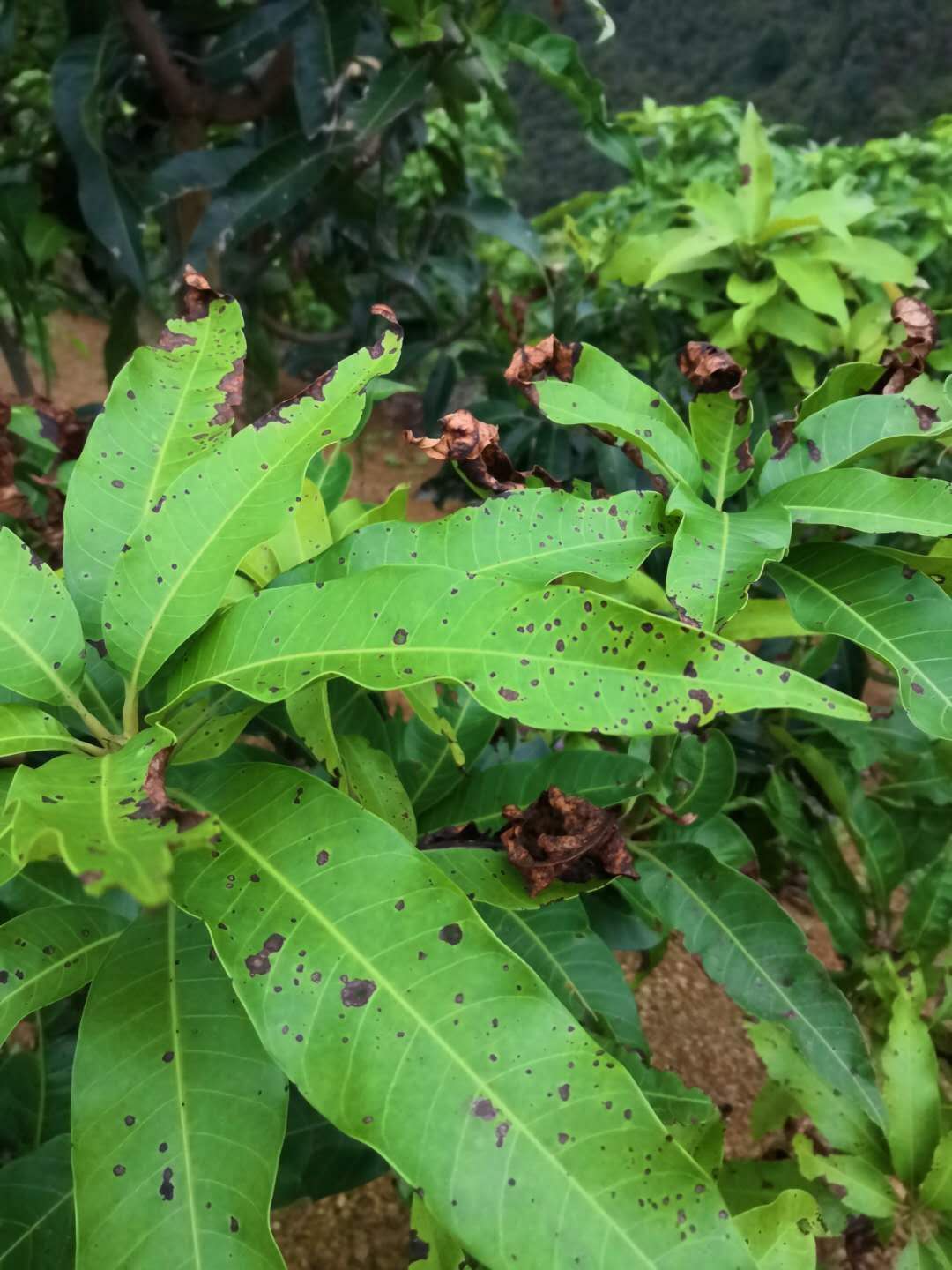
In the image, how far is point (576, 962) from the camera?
2.10 ft

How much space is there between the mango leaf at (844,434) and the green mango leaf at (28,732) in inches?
17.8

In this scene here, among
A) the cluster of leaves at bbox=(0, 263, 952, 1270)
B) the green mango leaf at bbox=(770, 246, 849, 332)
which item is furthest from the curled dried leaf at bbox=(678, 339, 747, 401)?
the green mango leaf at bbox=(770, 246, 849, 332)

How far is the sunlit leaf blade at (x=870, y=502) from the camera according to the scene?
19.6 inches

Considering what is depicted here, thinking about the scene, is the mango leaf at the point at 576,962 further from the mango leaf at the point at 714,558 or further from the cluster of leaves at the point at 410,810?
the mango leaf at the point at 714,558

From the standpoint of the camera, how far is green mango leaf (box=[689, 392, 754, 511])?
1.84 feet

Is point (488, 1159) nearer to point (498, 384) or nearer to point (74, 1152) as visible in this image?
point (74, 1152)

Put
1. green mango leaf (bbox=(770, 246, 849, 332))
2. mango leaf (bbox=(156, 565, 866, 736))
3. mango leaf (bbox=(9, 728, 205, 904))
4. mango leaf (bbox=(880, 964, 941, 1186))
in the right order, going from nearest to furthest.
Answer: mango leaf (bbox=(9, 728, 205, 904)) < mango leaf (bbox=(156, 565, 866, 736)) < mango leaf (bbox=(880, 964, 941, 1186)) < green mango leaf (bbox=(770, 246, 849, 332))

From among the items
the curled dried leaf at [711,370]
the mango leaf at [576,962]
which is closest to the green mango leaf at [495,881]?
the mango leaf at [576,962]

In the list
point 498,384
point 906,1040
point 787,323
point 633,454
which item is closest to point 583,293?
point 498,384

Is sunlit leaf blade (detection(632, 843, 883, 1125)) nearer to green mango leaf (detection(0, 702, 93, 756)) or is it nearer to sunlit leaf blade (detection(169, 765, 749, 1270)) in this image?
sunlit leaf blade (detection(169, 765, 749, 1270))

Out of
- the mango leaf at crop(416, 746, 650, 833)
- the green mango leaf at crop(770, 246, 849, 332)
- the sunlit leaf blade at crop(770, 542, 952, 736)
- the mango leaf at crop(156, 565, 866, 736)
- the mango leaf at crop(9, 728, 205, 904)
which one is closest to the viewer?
the mango leaf at crop(9, 728, 205, 904)

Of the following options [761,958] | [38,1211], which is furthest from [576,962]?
[38,1211]

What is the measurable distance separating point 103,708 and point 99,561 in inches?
3.4

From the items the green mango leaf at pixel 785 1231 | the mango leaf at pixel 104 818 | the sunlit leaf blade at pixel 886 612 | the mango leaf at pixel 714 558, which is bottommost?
the green mango leaf at pixel 785 1231
